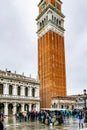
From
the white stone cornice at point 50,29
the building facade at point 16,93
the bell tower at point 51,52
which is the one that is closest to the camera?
the building facade at point 16,93

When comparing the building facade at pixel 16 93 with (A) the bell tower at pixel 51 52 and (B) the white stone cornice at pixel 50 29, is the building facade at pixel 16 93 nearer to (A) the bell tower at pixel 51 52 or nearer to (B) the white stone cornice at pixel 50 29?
(A) the bell tower at pixel 51 52

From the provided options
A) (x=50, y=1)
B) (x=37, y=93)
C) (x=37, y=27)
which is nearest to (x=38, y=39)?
(x=37, y=27)

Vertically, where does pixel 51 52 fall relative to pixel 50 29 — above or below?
below

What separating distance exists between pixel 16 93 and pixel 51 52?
2562 centimetres

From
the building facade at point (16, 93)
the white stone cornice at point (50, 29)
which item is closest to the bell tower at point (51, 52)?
the white stone cornice at point (50, 29)

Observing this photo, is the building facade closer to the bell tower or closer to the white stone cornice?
the bell tower

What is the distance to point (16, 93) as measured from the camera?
55.2 m

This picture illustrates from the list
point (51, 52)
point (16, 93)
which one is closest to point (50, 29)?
point (51, 52)

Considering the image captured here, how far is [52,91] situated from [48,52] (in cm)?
1342

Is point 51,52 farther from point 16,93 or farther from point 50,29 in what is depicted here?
point 16,93

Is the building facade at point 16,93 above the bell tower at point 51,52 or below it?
below

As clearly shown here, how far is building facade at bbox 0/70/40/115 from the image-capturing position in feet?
171

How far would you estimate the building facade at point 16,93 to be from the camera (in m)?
52.0

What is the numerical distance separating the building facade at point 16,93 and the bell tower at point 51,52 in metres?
12.0
